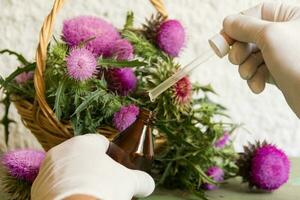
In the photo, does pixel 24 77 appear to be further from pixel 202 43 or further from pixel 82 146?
pixel 202 43

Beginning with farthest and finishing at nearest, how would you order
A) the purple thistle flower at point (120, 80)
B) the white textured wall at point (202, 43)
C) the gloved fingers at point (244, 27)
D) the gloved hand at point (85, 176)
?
the white textured wall at point (202, 43)
the purple thistle flower at point (120, 80)
the gloved fingers at point (244, 27)
the gloved hand at point (85, 176)

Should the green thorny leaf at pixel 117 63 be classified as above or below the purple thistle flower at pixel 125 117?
above

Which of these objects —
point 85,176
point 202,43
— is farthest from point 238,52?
point 202,43

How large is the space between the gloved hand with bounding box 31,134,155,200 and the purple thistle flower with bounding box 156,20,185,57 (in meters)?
0.21

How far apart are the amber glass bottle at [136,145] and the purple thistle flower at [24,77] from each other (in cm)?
17

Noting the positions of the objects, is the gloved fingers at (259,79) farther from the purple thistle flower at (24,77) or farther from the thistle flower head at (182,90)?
the purple thistle flower at (24,77)

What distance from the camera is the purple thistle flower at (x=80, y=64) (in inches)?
24.7

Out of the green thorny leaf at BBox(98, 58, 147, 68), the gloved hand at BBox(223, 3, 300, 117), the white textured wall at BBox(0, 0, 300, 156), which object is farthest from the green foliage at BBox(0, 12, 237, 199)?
the white textured wall at BBox(0, 0, 300, 156)

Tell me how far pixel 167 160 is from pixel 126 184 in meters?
0.22

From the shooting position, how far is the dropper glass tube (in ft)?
2.02

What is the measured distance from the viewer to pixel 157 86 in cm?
66

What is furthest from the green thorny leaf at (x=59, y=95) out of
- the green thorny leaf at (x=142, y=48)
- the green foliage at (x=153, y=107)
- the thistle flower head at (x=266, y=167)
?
the thistle flower head at (x=266, y=167)

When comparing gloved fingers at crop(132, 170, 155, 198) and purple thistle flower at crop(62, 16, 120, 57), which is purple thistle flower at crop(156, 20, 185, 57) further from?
gloved fingers at crop(132, 170, 155, 198)

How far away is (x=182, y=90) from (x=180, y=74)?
42mm
